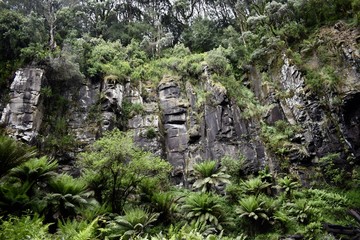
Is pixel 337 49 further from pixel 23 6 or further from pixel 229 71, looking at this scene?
pixel 23 6

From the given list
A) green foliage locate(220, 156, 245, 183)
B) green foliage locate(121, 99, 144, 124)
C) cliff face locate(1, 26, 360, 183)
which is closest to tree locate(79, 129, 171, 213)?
green foliage locate(220, 156, 245, 183)

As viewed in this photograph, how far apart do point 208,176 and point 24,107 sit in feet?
32.6

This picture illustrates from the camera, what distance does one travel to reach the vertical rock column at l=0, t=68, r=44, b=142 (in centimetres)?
1398

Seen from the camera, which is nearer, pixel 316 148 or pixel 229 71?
pixel 316 148

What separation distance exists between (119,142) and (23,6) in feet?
54.0

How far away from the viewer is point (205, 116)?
1638cm

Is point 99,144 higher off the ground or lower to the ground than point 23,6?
lower

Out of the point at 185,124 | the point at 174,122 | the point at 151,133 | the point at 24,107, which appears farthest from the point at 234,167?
the point at 24,107

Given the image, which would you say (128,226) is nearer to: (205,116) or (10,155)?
(10,155)

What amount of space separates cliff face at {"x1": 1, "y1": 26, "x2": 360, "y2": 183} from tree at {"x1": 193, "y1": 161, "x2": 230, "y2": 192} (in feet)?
7.98

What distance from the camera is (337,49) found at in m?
15.2

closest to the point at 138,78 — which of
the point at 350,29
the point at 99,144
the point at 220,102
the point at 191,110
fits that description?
the point at 191,110

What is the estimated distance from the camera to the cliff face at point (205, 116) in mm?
13820

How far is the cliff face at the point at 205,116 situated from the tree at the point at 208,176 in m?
2.43
